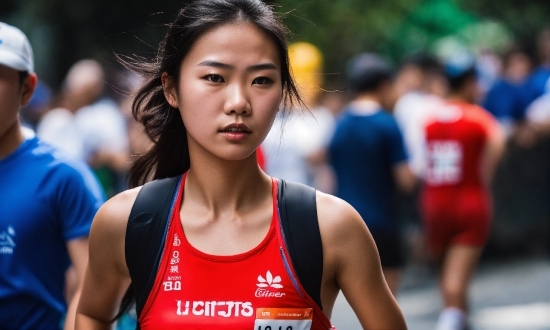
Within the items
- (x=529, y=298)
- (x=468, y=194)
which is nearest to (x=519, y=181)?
(x=529, y=298)

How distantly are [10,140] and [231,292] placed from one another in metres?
1.45

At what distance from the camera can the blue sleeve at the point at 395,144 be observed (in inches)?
314

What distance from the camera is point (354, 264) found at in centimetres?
298

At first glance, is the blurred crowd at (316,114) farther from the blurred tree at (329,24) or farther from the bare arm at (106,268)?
the bare arm at (106,268)

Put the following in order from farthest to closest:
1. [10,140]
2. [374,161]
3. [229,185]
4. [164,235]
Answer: [374,161]
[10,140]
[229,185]
[164,235]

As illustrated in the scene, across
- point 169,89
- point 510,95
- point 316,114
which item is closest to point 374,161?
point 316,114

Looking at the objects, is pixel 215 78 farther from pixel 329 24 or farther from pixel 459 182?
pixel 329 24

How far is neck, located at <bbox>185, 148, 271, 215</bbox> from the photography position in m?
3.14

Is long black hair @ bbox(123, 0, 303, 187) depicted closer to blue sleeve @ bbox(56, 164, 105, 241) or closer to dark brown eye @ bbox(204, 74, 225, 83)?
dark brown eye @ bbox(204, 74, 225, 83)

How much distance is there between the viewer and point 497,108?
13062 millimetres

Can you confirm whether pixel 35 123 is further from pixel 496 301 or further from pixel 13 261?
pixel 13 261

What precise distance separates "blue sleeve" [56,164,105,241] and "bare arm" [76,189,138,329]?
0.66 m

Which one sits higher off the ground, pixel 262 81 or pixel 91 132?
pixel 262 81

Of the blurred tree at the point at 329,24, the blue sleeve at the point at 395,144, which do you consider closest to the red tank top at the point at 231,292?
the blue sleeve at the point at 395,144
